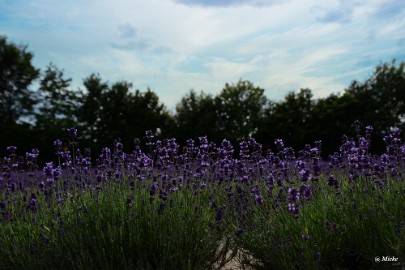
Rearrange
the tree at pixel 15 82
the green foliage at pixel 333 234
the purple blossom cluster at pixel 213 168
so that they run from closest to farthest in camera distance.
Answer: the green foliage at pixel 333 234, the purple blossom cluster at pixel 213 168, the tree at pixel 15 82

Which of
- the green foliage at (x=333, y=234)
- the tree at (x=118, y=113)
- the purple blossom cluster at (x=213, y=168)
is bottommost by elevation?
the green foliage at (x=333, y=234)

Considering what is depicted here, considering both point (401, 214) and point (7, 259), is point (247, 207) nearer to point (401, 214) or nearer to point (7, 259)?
point (401, 214)

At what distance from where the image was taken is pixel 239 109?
80.5 ft

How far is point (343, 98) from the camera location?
20.9 metres

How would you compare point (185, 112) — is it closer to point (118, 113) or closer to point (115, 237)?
point (118, 113)

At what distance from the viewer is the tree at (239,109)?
76.2ft

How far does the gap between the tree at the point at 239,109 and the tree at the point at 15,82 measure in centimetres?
1120

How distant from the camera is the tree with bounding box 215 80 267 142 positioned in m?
23.2

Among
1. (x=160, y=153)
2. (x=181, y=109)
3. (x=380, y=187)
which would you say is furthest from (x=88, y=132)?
(x=380, y=187)

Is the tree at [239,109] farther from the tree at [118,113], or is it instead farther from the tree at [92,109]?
the tree at [92,109]

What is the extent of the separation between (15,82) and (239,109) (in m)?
13.2

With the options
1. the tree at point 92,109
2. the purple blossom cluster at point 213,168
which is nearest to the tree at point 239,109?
the tree at point 92,109

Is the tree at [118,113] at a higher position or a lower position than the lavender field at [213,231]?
higher

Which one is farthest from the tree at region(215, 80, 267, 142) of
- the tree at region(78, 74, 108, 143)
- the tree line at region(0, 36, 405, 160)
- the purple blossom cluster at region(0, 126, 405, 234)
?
the purple blossom cluster at region(0, 126, 405, 234)
